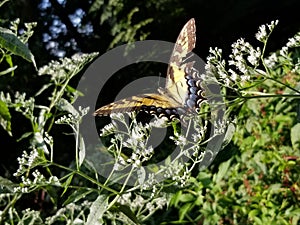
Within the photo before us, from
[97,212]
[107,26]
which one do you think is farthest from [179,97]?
[107,26]

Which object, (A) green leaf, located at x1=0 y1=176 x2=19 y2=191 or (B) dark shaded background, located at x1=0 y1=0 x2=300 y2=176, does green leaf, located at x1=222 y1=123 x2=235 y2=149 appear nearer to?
(A) green leaf, located at x1=0 y1=176 x2=19 y2=191

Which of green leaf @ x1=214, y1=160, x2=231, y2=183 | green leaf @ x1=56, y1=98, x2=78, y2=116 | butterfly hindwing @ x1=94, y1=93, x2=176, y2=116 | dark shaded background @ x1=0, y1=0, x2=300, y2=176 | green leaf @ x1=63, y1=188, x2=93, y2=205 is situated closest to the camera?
butterfly hindwing @ x1=94, y1=93, x2=176, y2=116

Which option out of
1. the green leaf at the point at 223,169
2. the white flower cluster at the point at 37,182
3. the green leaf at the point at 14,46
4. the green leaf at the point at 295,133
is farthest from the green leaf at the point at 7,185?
the green leaf at the point at 223,169


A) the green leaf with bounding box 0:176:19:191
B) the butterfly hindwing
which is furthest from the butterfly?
the green leaf with bounding box 0:176:19:191

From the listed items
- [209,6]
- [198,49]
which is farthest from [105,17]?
[209,6]

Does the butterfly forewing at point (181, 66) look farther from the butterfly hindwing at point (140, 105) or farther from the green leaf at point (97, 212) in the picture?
the green leaf at point (97, 212)

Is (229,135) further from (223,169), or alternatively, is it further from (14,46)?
(223,169)

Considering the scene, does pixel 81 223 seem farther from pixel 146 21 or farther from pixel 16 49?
pixel 146 21
